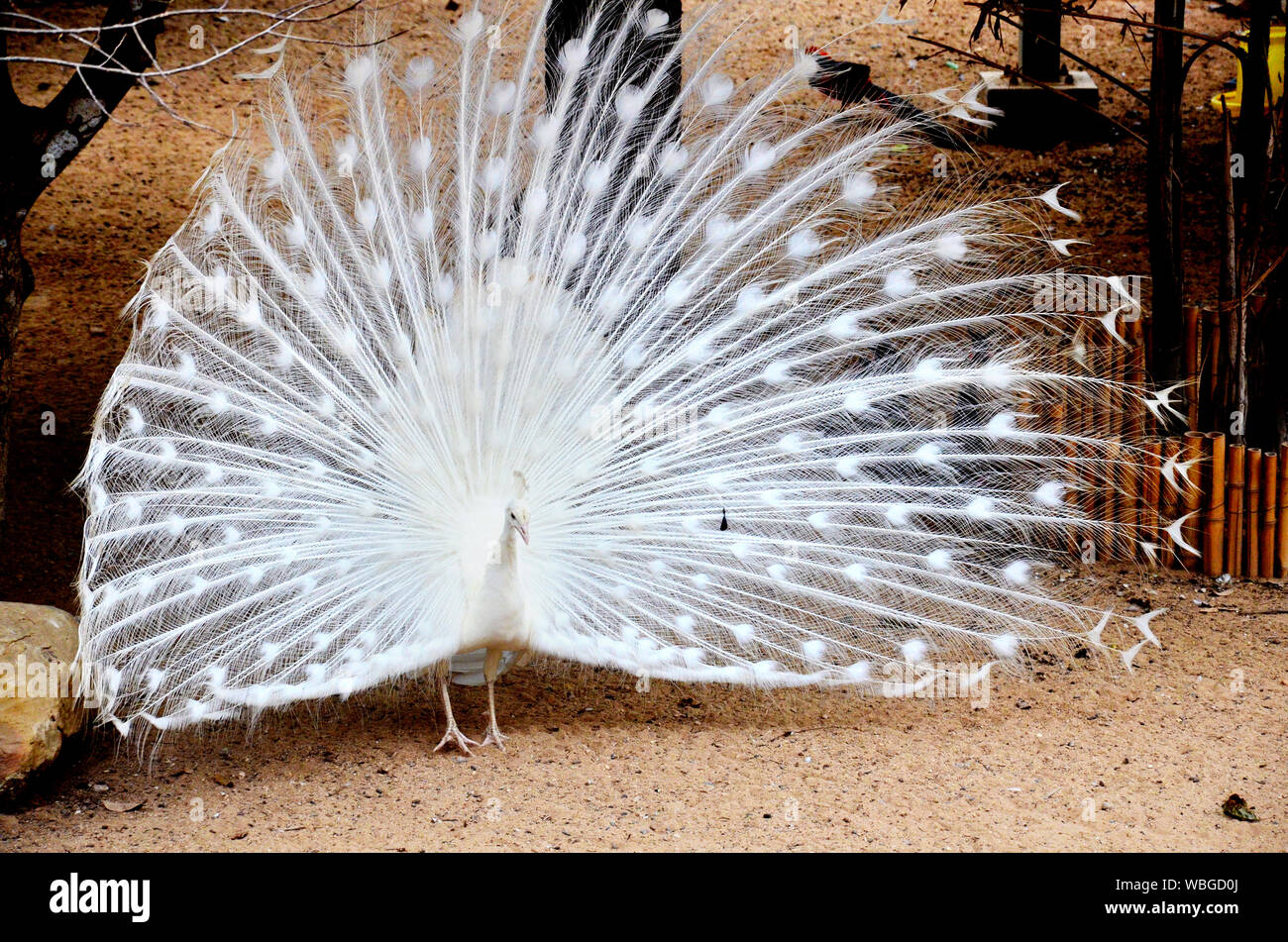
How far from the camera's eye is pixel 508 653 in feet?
16.9

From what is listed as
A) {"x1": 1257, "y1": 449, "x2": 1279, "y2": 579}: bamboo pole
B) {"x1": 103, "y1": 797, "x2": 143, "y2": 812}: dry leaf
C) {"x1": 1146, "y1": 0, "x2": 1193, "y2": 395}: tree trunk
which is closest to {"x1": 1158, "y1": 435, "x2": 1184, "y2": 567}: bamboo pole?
{"x1": 1257, "y1": 449, "x2": 1279, "y2": 579}: bamboo pole

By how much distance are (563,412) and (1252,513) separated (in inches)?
130

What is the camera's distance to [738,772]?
185 inches

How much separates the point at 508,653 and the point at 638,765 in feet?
Result: 2.46

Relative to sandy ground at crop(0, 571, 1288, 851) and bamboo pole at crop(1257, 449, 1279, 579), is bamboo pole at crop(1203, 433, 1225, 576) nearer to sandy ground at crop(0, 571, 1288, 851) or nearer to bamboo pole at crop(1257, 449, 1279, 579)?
bamboo pole at crop(1257, 449, 1279, 579)

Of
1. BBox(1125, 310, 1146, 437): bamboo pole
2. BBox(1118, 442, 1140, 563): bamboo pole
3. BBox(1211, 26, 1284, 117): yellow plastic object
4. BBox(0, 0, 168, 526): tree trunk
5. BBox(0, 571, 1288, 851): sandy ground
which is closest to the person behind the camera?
BBox(0, 571, 1288, 851): sandy ground

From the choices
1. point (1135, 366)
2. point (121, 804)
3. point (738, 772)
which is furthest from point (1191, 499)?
point (121, 804)

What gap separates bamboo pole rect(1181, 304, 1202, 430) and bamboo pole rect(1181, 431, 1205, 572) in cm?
26

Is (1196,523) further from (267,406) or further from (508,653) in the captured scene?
(267,406)

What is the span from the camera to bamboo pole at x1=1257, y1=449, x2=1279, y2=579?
19.1ft

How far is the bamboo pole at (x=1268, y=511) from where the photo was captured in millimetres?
5820

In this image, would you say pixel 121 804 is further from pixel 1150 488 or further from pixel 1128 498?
pixel 1150 488

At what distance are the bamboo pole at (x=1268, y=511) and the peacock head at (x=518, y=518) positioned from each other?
354 centimetres

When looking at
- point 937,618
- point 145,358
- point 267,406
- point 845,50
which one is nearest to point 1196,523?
point 937,618
